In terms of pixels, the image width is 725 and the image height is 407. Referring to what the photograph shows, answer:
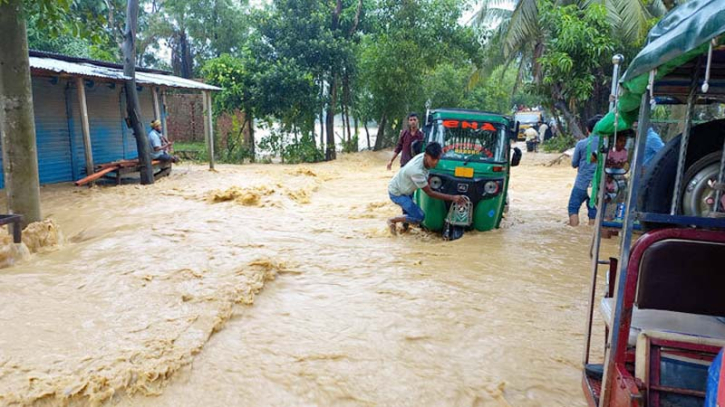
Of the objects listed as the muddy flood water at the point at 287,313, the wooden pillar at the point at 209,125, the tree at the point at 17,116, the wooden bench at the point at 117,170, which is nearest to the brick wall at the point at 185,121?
the wooden pillar at the point at 209,125

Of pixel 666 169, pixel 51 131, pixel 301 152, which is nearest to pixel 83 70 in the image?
pixel 51 131

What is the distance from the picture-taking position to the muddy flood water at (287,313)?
3.28 metres

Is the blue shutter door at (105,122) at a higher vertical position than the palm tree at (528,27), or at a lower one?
lower

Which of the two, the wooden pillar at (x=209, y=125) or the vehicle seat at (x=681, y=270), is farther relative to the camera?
the wooden pillar at (x=209, y=125)

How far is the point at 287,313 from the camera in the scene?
450 centimetres

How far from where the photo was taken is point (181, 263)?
221 inches

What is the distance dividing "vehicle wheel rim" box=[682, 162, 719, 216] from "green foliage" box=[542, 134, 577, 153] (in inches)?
684

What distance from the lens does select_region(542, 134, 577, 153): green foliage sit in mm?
19656

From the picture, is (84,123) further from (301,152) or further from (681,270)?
(681,270)

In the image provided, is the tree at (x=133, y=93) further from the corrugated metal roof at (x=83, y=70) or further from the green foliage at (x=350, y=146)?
the green foliage at (x=350, y=146)

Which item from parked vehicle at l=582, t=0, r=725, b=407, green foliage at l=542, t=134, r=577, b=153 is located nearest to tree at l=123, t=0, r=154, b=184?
parked vehicle at l=582, t=0, r=725, b=407

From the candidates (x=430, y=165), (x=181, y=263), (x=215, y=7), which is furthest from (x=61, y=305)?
(x=215, y=7)

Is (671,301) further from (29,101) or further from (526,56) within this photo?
(526,56)

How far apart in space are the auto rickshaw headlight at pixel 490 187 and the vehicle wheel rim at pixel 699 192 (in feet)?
13.2
